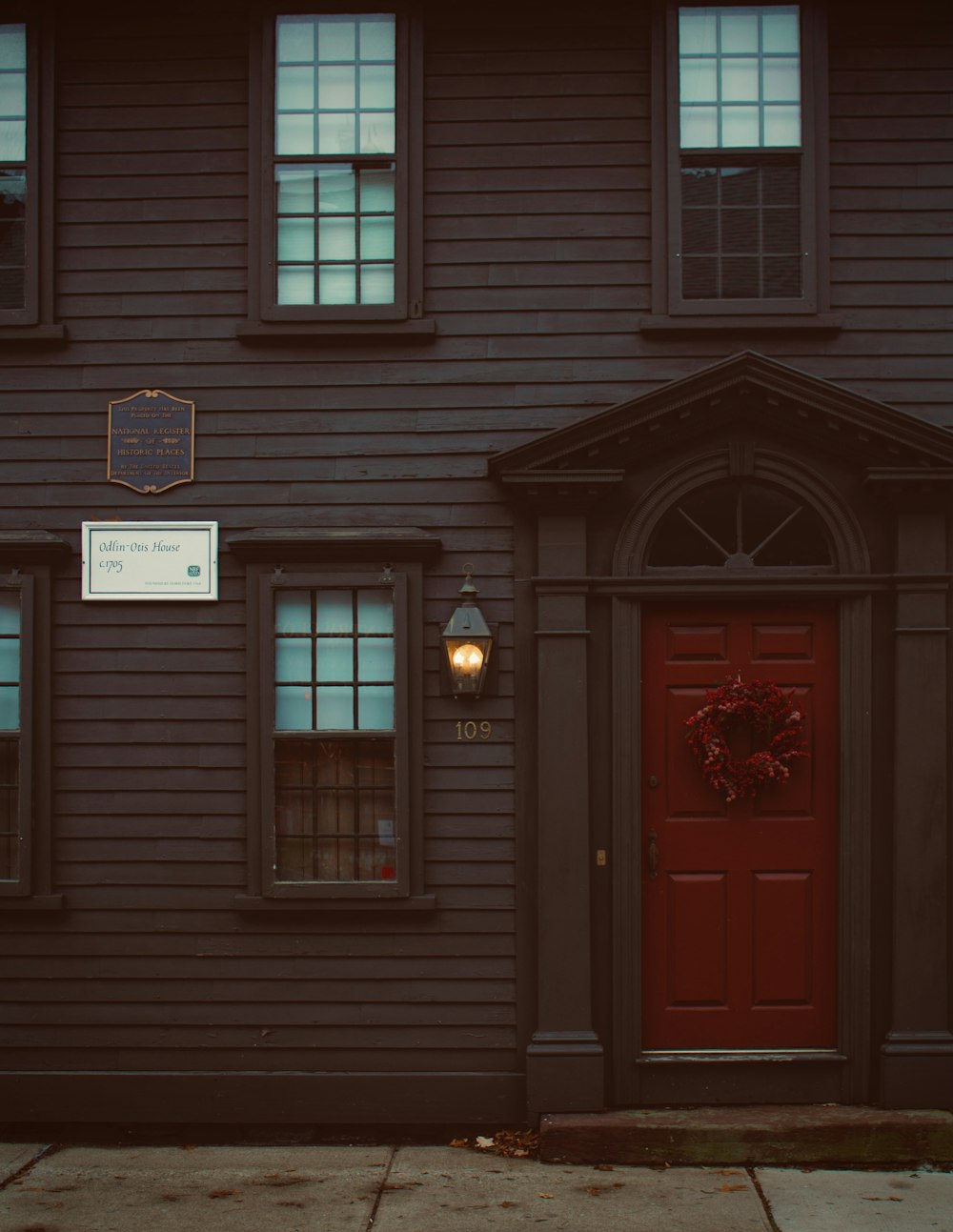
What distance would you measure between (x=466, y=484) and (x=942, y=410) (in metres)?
2.63

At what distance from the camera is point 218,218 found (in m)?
6.57

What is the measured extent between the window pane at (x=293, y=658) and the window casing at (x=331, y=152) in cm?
188

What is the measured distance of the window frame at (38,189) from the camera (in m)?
6.54

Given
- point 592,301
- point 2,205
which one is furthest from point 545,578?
point 2,205

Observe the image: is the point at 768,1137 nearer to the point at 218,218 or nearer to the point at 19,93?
the point at 218,218

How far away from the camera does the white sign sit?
6488mm

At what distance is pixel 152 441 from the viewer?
6508 millimetres

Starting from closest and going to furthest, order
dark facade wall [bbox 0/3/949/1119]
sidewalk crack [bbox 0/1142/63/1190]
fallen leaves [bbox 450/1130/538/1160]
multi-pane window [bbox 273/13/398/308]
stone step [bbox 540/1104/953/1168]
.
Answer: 1. sidewalk crack [bbox 0/1142/63/1190]
2. stone step [bbox 540/1104/953/1168]
3. fallen leaves [bbox 450/1130/538/1160]
4. dark facade wall [bbox 0/3/949/1119]
5. multi-pane window [bbox 273/13/398/308]

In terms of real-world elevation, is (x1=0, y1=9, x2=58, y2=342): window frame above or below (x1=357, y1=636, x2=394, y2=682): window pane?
above

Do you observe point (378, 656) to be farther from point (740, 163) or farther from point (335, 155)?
point (740, 163)

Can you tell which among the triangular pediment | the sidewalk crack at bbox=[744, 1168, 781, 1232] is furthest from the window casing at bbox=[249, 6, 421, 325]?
the sidewalk crack at bbox=[744, 1168, 781, 1232]

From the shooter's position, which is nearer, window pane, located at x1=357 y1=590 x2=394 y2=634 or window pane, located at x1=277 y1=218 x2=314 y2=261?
window pane, located at x1=357 y1=590 x2=394 y2=634

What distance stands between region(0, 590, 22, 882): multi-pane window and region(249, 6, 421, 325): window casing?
2341 millimetres

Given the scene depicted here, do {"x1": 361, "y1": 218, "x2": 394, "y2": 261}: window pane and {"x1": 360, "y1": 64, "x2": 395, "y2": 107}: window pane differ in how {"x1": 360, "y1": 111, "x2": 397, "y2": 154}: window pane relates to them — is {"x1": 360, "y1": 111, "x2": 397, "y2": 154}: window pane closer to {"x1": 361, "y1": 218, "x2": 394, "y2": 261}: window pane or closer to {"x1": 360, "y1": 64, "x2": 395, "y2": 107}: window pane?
{"x1": 360, "y1": 64, "x2": 395, "y2": 107}: window pane
